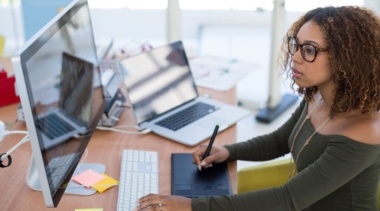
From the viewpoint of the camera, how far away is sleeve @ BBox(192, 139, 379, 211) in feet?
4.13

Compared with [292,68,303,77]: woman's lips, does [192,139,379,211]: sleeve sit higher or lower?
lower

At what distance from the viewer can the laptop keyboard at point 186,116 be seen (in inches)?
69.9

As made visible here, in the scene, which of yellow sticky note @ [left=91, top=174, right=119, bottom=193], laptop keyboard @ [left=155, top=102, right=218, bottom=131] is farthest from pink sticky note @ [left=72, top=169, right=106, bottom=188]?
laptop keyboard @ [left=155, top=102, right=218, bottom=131]

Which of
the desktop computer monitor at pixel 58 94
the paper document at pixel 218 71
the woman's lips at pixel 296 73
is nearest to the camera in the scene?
the desktop computer monitor at pixel 58 94

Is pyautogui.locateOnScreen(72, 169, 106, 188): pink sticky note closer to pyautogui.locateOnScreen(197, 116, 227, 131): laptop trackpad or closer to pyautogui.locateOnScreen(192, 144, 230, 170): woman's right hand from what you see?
pyautogui.locateOnScreen(192, 144, 230, 170): woman's right hand

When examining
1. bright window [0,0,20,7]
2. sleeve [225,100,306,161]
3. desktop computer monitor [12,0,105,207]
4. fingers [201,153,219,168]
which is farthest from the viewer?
bright window [0,0,20,7]

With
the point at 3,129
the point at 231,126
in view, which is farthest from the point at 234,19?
the point at 3,129

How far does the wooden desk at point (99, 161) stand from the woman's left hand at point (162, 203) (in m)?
0.10

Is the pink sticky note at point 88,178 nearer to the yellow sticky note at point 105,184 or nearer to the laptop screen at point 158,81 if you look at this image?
the yellow sticky note at point 105,184

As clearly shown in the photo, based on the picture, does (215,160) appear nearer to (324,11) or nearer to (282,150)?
(282,150)

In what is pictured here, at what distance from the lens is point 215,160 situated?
1.53 m

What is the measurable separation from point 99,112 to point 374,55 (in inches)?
34.7

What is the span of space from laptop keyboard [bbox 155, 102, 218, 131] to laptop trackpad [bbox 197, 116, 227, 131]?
0.04 metres

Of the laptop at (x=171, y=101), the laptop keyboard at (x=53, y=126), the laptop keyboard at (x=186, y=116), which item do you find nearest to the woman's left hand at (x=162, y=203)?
the laptop keyboard at (x=53, y=126)
